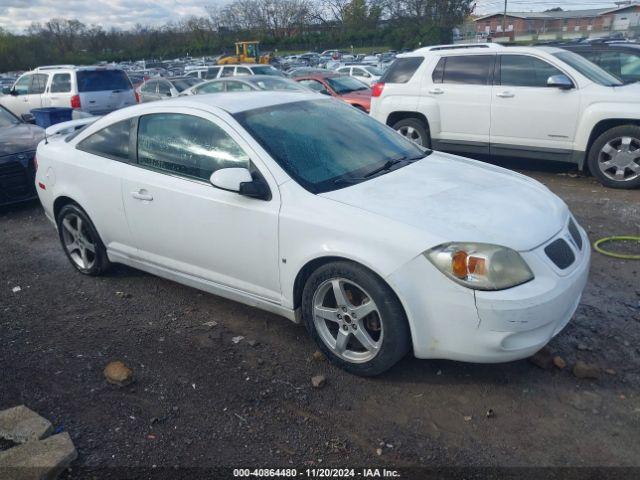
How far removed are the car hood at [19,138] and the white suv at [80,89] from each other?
15.7 ft

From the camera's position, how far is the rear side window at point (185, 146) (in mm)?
3793

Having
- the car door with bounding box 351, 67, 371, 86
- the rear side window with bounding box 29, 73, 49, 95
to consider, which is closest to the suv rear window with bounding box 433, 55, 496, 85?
the rear side window with bounding box 29, 73, 49, 95

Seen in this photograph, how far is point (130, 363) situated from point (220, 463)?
1266mm

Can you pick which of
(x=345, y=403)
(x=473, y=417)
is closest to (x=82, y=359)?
(x=345, y=403)

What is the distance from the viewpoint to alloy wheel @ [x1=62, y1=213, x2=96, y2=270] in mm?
4980

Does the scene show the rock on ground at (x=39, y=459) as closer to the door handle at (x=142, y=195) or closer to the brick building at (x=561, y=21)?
the door handle at (x=142, y=195)

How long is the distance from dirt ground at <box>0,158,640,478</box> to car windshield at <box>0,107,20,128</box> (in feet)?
15.7

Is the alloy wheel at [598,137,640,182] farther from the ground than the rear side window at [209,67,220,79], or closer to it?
closer to it

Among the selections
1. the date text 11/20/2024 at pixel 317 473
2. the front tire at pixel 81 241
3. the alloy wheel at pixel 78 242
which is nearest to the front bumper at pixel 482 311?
the date text 11/20/2024 at pixel 317 473

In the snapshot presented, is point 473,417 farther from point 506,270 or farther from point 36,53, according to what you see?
point 36,53

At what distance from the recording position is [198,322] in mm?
4242

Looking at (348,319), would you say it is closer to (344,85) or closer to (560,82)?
(560,82)

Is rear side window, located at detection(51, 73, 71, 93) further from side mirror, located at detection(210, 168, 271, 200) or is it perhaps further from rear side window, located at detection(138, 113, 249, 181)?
side mirror, located at detection(210, 168, 271, 200)

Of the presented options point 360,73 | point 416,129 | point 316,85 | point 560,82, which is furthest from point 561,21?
point 560,82
